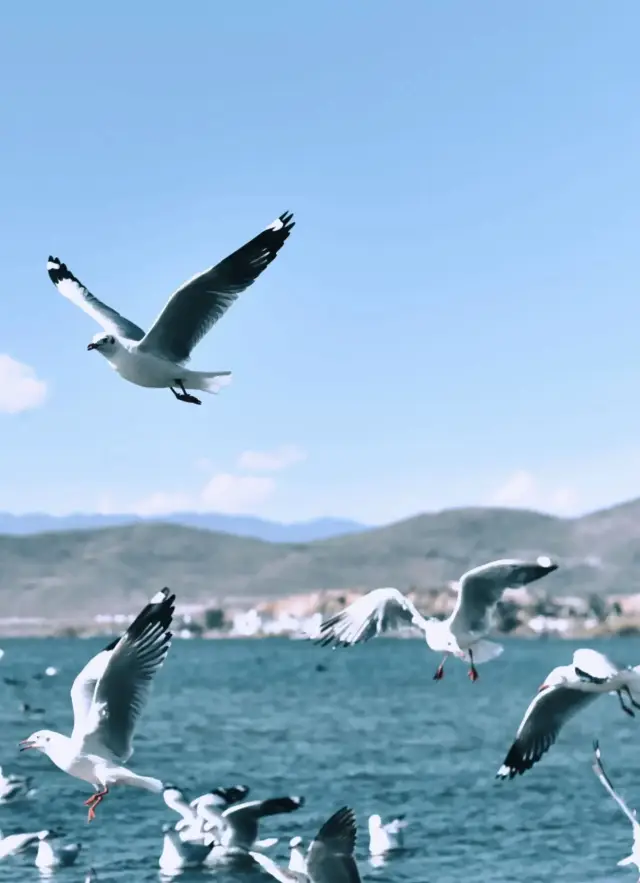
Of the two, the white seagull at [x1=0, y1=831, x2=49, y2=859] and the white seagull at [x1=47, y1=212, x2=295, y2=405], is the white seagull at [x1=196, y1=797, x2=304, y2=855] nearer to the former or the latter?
the white seagull at [x1=0, y1=831, x2=49, y2=859]

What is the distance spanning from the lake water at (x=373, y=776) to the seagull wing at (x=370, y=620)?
299 inches

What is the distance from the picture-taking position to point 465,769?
113 ft

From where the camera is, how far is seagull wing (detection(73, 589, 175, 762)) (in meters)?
10.7

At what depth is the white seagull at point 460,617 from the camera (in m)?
11.9

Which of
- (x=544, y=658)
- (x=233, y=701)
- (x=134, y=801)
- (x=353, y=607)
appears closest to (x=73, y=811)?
(x=134, y=801)

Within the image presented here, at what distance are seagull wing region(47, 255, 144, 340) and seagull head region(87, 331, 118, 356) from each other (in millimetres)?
607

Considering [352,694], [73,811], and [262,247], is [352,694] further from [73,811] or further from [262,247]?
[262,247]

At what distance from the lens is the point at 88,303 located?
1375 cm

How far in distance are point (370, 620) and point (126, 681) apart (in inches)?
114

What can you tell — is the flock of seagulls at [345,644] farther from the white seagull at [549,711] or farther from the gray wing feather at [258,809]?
the gray wing feather at [258,809]

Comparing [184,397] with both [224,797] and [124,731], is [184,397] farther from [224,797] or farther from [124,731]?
[224,797]

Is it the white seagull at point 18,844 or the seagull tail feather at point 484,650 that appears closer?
the seagull tail feather at point 484,650

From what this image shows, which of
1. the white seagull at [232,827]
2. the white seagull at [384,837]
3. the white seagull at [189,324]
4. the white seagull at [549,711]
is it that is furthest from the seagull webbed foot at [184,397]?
the white seagull at [384,837]

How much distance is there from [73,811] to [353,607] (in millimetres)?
15116
